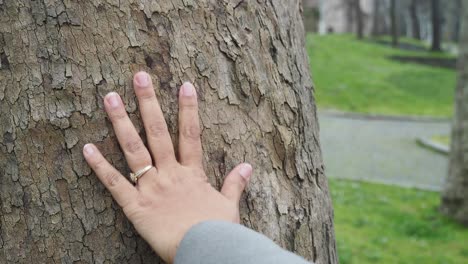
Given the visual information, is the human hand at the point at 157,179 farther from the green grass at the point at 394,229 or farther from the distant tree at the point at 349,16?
the distant tree at the point at 349,16

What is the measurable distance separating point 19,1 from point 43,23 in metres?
0.08

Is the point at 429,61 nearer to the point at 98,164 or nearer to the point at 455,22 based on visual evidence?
the point at 455,22

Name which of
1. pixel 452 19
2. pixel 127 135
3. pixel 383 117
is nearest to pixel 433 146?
pixel 383 117

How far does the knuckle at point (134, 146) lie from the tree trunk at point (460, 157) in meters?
5.87

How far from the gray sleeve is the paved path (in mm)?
7700

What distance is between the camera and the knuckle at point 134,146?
141 cm

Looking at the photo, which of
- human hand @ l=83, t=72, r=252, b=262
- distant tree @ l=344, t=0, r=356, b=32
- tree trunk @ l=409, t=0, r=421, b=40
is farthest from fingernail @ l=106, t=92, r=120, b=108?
tree trunk @ l=409, t=0, r=421, b=40

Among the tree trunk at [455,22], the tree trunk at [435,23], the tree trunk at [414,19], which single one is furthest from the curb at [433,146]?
the tree trunk at [455,22]

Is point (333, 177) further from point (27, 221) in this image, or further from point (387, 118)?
point (27, 221)

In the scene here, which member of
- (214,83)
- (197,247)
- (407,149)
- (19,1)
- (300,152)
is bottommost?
(407,149)

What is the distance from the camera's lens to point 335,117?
51.4 ft

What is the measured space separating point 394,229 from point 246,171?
5.16 meters

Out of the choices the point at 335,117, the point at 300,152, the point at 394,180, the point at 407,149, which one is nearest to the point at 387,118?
the point at 335,117

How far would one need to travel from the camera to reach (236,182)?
1.50 metres
